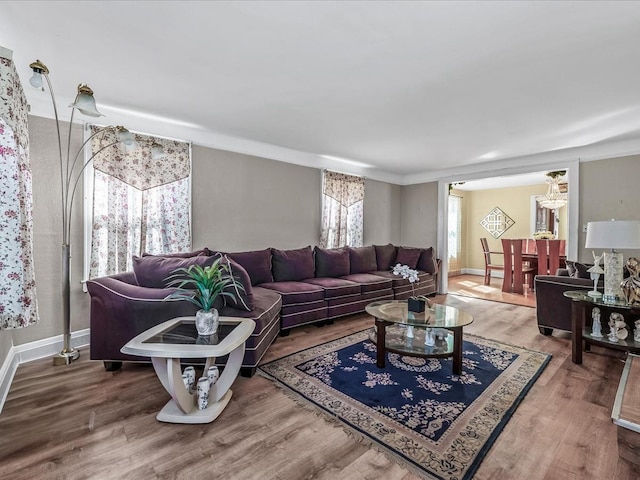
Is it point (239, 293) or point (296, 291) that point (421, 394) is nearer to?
point (239, 293)

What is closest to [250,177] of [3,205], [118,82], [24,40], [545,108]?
[118,82]

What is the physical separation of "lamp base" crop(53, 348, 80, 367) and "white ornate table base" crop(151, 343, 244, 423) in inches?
52.1

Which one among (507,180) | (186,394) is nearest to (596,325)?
(186,394)

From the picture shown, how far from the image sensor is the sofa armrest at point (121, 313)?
246 centimetres

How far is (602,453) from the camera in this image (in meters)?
1.65

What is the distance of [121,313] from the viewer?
2479mm

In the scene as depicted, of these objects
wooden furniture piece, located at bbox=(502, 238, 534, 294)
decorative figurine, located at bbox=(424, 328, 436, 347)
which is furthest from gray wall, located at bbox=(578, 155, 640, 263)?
decorative figurine, located at bbox=(424, 328, 436, 347)

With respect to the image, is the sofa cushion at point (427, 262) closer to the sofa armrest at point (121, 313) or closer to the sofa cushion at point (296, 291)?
the sofa cushion at point (296, 291)

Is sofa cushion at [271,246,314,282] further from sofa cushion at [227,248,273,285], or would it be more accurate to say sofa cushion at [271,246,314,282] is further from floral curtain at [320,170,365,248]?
floral curtain at [320,170,365,248]

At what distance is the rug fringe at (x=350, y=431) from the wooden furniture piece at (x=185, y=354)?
0.42 metres

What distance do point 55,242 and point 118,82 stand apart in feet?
5.27

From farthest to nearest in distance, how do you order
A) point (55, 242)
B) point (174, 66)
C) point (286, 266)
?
point (286, 266) < point (55, 242) < point (174, 66)

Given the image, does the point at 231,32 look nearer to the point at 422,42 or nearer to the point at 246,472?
the point at 422,42

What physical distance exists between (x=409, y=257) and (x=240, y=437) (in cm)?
444
